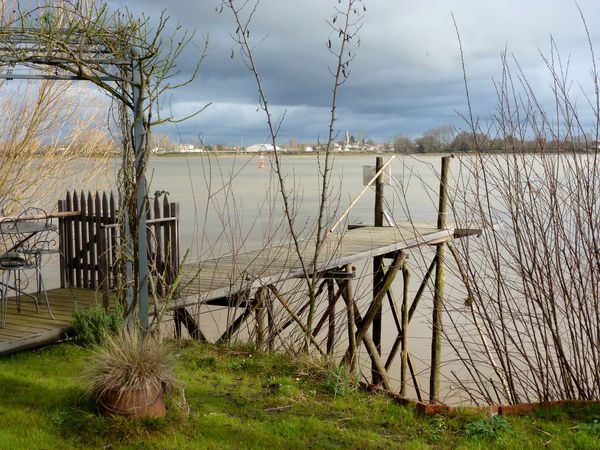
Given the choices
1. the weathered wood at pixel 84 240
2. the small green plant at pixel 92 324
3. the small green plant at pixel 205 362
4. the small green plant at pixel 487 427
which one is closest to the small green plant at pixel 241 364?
the small green plant at pixel 205 362

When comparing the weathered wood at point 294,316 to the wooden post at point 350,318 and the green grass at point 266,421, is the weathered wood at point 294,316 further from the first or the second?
the green grass at point 266,421

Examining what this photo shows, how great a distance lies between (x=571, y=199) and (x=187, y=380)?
3.50 meters

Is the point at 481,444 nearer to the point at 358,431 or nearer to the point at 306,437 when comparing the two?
the point at 358,431

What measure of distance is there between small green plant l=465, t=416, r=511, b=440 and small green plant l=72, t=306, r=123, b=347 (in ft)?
11.5

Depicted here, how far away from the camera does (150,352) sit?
4812 mm

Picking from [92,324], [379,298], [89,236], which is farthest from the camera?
[379,298]

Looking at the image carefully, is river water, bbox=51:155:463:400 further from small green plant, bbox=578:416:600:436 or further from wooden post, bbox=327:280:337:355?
small green plant, bbox=578:416:600:436

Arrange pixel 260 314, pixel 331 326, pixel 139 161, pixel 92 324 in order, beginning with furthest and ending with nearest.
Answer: pixel 331 326 → pixel 260 314 → pixel 92 324 → pixel 139 161

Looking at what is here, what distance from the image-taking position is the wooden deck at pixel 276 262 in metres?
7.74

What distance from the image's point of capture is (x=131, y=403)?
4.68 meters

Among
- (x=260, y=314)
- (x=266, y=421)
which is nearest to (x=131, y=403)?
(x=266, y=421)

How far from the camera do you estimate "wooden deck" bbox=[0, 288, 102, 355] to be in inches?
258

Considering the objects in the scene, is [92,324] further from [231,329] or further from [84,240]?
[84,240]

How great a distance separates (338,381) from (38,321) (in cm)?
346
